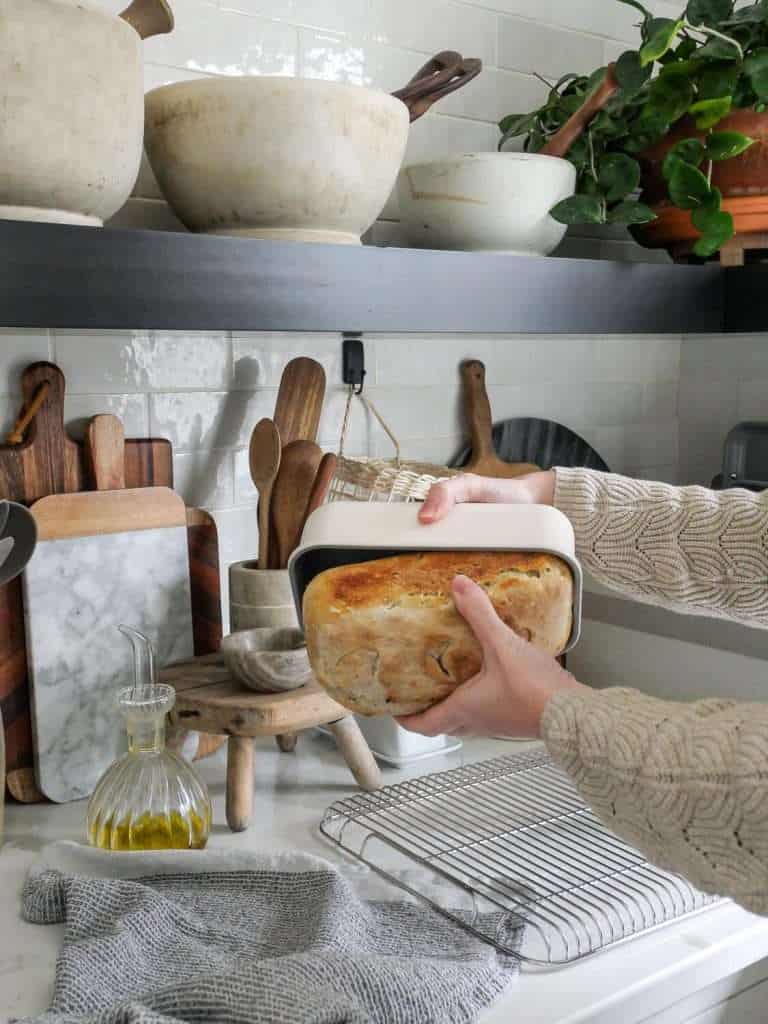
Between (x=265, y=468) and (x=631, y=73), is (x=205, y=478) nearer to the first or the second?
(x=265, y=468)

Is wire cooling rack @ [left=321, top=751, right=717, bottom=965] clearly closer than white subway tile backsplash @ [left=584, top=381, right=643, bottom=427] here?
Yes

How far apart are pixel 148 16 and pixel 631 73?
2.07 ft

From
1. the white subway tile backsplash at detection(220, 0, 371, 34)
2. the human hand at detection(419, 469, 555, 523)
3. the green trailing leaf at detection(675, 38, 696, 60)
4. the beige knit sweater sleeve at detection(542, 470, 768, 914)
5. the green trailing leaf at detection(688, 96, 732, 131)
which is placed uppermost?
the white subway tile backsplash at detection(220, 0, 371, 34)

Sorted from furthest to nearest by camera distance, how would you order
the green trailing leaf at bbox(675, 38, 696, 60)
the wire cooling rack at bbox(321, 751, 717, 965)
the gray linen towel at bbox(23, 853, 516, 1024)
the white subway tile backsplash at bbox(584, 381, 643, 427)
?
the white subway tile backsplash at bbox(584, 381, 643, 427) → the green trailing leaf at bbox(675, 38, 696, 60) → the wire cooling rack at bbox(321, 751, 717, 965) → the gray linen towel at bbox(23, 853, 516, 1024)

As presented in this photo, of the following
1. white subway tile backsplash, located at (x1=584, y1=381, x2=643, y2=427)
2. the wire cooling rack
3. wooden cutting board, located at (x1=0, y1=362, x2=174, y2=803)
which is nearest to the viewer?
the wire cooling rack

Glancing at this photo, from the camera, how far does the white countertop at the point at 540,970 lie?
805 millimetres

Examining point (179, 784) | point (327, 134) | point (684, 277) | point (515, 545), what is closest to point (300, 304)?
point (327, 134)

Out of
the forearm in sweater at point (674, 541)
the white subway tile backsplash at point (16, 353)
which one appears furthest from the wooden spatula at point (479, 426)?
the white subway tile backsplash at point (16, 353)

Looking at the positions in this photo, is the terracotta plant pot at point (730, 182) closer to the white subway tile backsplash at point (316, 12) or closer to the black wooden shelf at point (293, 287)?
the black wooden shelf at point (293, 287)

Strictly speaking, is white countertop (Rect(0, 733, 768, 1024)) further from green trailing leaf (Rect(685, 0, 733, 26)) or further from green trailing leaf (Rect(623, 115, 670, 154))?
green trailing leaf (Rect(685, 0, 733, 26))

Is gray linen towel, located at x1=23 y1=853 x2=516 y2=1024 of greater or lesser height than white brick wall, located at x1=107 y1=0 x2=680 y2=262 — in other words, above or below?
below

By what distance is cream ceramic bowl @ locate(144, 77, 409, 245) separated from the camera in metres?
0.96

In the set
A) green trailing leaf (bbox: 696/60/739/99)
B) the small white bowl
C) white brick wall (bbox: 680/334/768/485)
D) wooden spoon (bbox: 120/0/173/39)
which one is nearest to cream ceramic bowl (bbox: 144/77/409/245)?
wooden spoon (bbox: 120/0/173/39)

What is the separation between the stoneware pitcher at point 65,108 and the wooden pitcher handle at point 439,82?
0.36m
